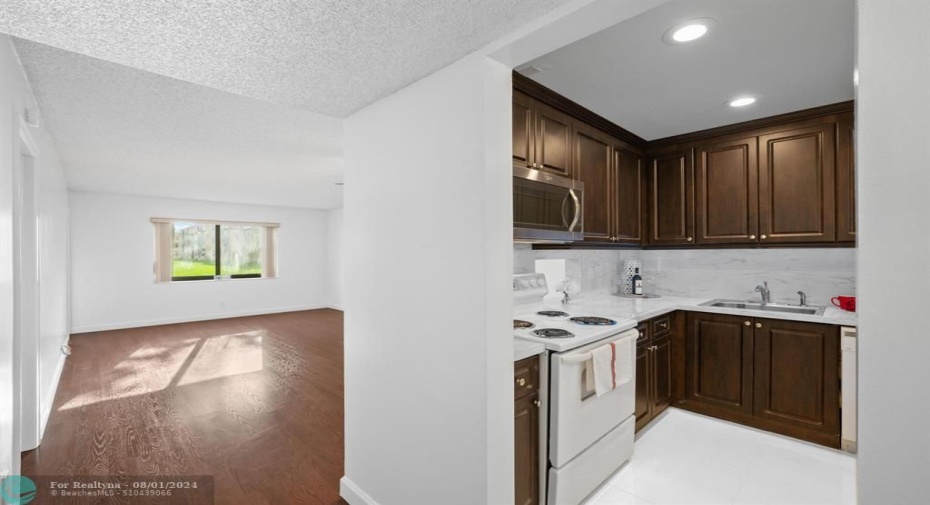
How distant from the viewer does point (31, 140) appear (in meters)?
2.34

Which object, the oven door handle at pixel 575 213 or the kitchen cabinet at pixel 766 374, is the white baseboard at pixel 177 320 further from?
the kitchen cabinet at pixel 766 374

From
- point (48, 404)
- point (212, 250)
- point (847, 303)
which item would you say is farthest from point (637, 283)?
point (212, 250)

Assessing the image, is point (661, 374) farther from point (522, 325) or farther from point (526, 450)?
point (526, 450)

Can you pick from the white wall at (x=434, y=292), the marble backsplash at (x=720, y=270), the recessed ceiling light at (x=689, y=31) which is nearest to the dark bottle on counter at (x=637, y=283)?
the marble backsplash at (x=720, y=270)

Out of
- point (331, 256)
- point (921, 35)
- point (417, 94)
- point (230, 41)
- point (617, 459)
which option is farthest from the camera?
point (331, 256)

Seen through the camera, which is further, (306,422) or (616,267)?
(616,267)

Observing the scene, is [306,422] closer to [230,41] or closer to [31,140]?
[31,140]

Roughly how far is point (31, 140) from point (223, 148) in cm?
151

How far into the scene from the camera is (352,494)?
2.13 metres

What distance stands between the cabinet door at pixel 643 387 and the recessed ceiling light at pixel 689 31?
1.88 meters

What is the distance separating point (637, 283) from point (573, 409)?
7.05 ft

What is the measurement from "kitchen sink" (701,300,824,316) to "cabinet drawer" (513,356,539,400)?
214 centimetres

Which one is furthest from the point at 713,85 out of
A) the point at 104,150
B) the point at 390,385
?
the point at 104,150

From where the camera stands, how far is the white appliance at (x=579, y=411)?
1.87 m
